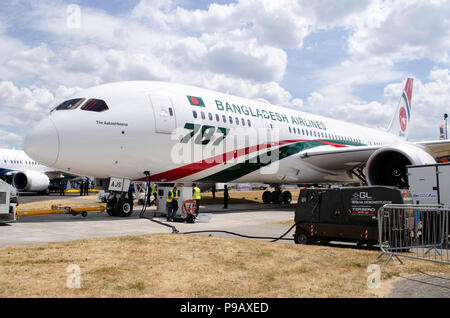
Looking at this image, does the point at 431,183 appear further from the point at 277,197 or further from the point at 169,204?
the point at 277,197

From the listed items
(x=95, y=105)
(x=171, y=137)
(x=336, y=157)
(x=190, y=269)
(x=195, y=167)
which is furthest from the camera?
(x=336, y=157)

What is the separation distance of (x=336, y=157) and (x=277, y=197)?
560cm

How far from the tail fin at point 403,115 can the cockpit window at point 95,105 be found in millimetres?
23974

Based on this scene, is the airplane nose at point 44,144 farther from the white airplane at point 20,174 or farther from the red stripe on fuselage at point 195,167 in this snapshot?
the white airplane at point 20,174

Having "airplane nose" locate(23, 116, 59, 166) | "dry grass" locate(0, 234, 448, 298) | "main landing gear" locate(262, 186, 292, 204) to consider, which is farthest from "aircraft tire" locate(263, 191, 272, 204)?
"dry grass" locate(0, 234, 448, 298)

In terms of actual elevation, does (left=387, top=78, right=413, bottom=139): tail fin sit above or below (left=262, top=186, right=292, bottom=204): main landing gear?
above

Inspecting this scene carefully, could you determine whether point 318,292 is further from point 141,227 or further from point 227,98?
point 227,98

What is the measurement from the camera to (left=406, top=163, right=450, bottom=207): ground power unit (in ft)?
31.2

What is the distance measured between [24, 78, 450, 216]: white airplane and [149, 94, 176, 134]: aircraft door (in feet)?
0.11

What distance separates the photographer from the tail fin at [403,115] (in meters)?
29.6

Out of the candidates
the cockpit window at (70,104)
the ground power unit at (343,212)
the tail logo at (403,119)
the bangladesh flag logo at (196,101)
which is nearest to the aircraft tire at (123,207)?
the cockpit window at (70,104)

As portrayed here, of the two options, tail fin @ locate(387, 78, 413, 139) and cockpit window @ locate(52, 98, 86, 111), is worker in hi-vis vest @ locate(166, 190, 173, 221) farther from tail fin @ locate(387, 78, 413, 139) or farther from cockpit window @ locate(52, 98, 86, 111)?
tail fin @ locate(387, 78, 413, 139)

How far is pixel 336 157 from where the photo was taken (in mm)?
18594

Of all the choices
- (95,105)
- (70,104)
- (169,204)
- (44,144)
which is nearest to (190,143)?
(169,204)
